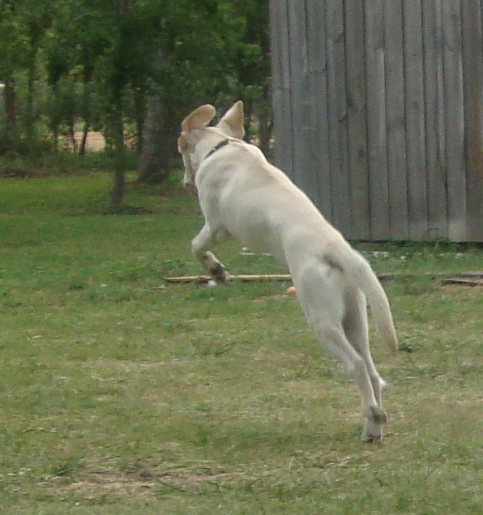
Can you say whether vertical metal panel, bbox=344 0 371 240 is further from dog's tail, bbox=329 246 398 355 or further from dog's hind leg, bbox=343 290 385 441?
dog's tail, bbox=329 246 398 355

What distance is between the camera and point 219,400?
22.0 ft

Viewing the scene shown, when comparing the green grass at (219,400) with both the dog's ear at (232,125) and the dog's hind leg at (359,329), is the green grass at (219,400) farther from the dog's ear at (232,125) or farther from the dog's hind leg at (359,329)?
the dog's ear at (232,125)

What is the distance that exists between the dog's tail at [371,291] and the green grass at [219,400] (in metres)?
0.55

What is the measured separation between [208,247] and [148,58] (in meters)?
11.4

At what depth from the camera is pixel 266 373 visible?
732 cm

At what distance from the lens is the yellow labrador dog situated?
221 inches

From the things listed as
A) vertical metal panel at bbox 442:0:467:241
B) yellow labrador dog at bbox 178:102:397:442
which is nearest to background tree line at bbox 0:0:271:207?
vertical metal panel at bbox 442:0:467:241

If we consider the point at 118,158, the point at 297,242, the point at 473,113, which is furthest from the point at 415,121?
the point at 118,158

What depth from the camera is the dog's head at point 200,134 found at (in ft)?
24.6

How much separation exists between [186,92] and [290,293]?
9.68m

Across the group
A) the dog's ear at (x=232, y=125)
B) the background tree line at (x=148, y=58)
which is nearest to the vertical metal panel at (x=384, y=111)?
the background tree line at (x=148, y=58)

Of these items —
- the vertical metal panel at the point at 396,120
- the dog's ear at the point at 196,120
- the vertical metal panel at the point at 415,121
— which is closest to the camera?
the dog's ear at the point at 196,120

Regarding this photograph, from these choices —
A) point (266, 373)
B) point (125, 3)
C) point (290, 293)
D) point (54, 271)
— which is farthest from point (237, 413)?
point (125, 3)

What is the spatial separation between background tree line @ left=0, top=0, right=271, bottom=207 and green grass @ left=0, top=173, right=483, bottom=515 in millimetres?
6841
